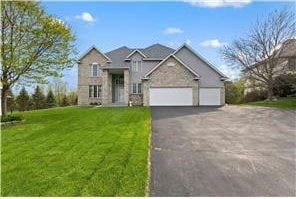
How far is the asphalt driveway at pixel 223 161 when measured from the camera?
22.0 feet

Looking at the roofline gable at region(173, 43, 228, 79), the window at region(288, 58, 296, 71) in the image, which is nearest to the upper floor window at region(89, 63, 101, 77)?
the roofline gable at region(173, 43, 228, 79)

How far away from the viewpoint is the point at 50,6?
1972 centimetres

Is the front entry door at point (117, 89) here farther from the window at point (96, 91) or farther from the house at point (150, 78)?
the window at point (96, 91)

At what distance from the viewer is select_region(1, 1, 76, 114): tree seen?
17975 millimetres

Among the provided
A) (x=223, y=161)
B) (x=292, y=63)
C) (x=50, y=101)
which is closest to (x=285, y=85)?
(x=292, y=63)

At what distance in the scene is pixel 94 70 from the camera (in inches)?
1433

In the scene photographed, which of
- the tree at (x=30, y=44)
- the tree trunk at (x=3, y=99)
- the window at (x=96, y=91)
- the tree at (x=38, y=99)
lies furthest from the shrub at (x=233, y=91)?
the tree trunk at (x=3, y=99)

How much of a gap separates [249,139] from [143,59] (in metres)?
23.6

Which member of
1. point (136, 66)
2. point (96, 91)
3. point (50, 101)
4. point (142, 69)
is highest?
point (136, 66)

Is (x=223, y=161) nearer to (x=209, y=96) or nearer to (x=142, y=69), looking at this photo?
(x=209, y=96)

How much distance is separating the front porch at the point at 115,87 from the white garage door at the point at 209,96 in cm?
802

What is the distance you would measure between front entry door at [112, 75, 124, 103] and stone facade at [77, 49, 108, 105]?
5.07ft

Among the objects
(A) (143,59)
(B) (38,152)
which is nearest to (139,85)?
(A) (143,59)

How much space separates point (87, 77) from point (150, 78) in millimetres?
8905
